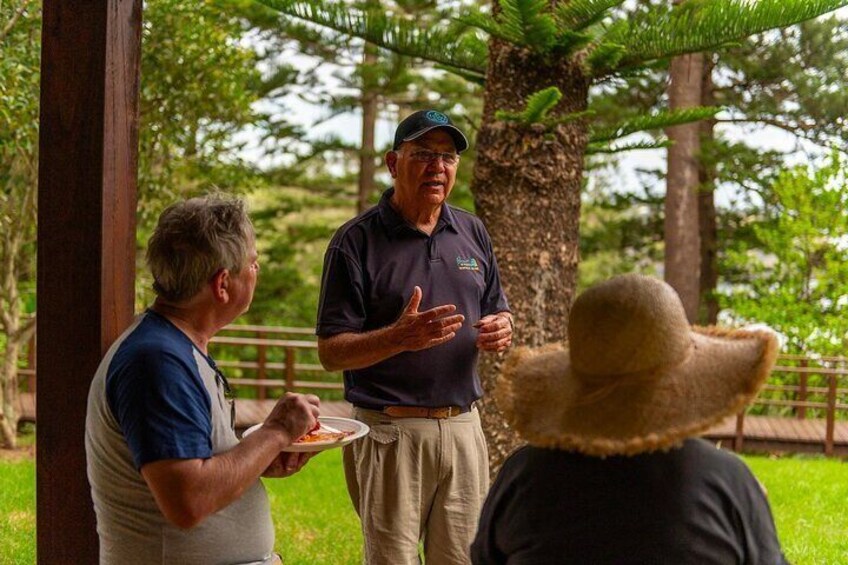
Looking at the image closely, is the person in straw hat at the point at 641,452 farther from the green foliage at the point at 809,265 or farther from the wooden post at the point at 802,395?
the green foliage at the point at 809,265

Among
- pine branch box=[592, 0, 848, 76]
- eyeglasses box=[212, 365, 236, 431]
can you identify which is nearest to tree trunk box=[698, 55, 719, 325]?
pine branch box=[592, 0, 848, 76]

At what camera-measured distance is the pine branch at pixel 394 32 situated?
4008mm

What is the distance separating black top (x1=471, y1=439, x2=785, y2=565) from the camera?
133 centimetres

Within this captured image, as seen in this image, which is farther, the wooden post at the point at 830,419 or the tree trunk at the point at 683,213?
the tree trunk at the point at 683,213

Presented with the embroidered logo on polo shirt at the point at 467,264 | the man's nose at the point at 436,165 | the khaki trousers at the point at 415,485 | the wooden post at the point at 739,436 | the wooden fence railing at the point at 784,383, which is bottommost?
the wooden post at the point at 739,436

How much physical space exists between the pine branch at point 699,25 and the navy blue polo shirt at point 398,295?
154 cm

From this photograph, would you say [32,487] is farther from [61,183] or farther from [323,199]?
[323,199]

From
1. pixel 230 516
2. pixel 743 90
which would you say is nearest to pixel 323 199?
pixel 743 90

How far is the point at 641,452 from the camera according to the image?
1349 millimetres

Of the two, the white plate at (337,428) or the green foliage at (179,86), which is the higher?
the green foliage at (179,86)

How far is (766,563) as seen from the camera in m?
1.35

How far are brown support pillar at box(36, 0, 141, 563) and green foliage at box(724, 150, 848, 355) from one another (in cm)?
845

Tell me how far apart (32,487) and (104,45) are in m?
3.82

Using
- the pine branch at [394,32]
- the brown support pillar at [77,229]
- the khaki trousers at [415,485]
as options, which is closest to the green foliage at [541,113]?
the pine branch at [394,32]
